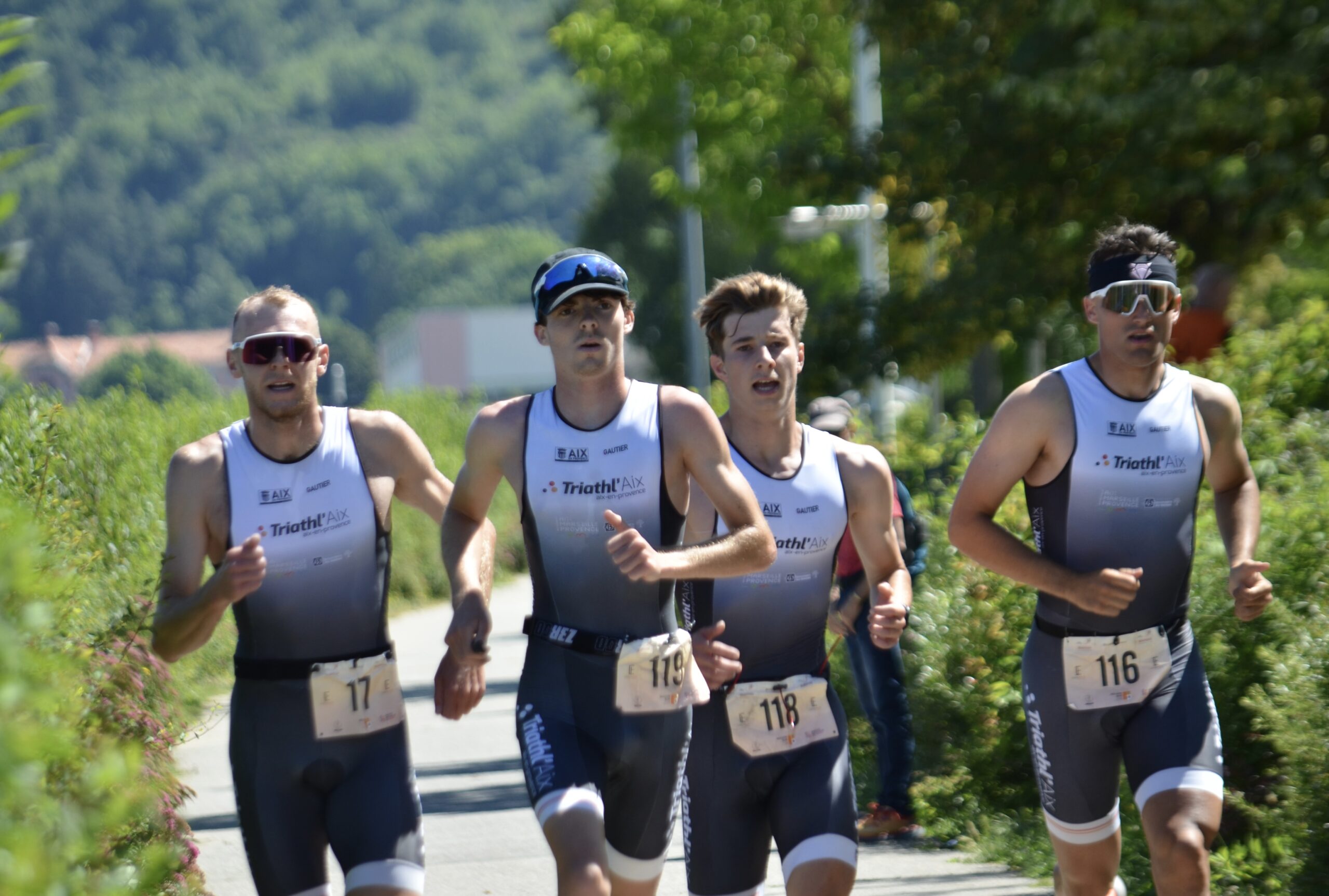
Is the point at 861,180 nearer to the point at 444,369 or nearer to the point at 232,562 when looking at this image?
the point at 232,562

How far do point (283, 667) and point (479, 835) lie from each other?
14.9 feet

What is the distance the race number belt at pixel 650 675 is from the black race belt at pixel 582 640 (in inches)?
1.7

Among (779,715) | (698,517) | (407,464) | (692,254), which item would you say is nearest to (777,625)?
(779,715)

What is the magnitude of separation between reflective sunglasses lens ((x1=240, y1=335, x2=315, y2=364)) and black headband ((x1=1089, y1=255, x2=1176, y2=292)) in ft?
7.96

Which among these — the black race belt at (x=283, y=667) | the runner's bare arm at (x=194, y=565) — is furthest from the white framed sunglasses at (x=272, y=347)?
the black race belt at (x=283, y=667)

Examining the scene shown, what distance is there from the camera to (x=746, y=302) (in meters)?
5.41

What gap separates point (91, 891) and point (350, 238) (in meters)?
193

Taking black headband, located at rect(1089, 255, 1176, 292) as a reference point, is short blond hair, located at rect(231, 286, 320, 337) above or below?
above

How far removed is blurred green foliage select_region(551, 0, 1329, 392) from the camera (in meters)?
13.4

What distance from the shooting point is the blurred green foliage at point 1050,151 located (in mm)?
13398

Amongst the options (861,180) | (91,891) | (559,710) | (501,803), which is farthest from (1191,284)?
(91,891)

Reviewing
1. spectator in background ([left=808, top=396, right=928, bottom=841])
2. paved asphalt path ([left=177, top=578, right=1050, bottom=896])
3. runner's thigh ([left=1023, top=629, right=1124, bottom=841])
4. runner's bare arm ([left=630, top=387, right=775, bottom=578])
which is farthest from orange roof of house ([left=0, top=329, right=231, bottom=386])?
runner's thigh ([left=1023, top=629, right=1124, bottom=841])

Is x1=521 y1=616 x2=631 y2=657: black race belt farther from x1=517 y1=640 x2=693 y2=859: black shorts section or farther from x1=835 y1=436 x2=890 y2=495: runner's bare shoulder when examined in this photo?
x1=835 y1=436 x2=890 y2=495: runner's bare shoulder

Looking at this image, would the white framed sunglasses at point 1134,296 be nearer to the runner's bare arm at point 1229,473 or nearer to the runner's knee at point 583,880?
the runner's bare arm at point 1229,473
